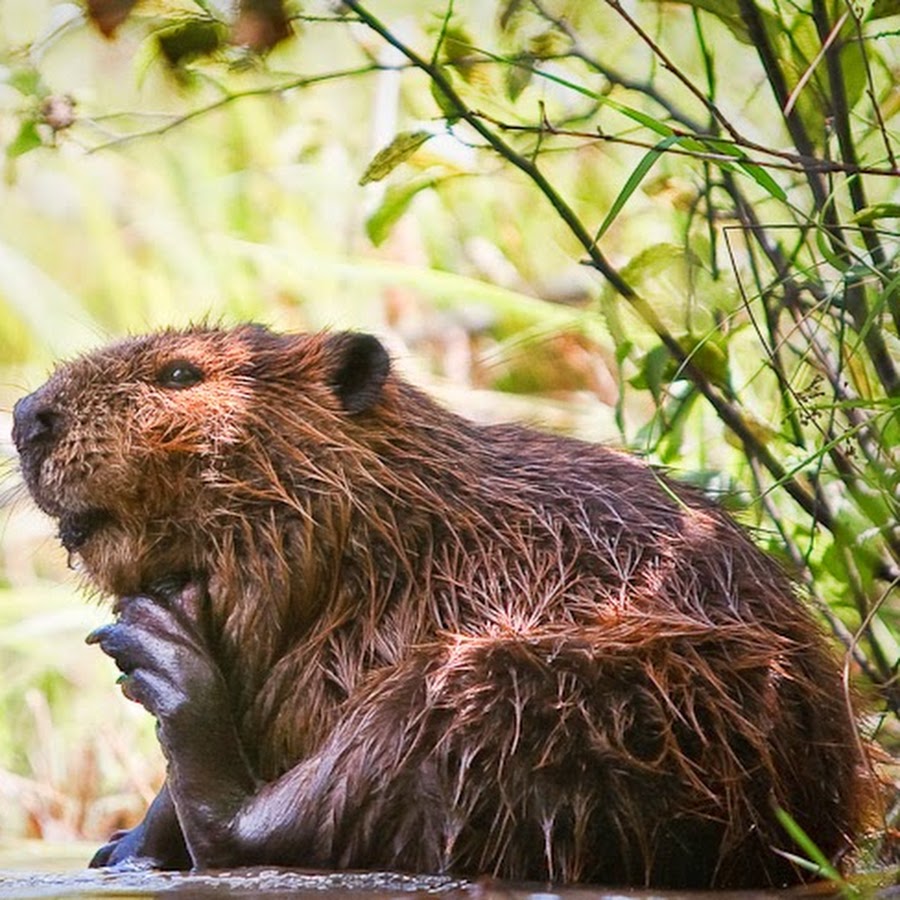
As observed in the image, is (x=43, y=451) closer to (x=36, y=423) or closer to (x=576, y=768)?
(x=36, y=423)

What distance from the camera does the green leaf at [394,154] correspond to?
2740 mm

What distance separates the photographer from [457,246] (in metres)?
6.15

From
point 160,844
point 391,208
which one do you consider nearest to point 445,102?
point 391,208

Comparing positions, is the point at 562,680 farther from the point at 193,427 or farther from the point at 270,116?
the point at 270,116

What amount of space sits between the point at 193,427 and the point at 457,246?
3.52 m

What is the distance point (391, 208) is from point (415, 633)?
791 mm

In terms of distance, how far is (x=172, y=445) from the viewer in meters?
2.69

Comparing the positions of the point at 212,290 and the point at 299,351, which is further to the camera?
the point at 212,290

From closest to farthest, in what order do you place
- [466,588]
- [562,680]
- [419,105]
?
1. [562,680]
2. [466,588]
3. [419,105]

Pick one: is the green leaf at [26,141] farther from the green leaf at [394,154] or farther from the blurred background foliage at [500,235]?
the green leaf at [394,154]

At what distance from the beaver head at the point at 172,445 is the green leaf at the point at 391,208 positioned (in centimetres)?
29

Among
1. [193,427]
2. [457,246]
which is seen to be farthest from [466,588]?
[457,246]

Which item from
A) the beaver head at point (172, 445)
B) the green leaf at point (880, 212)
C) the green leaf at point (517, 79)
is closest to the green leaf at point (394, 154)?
the green leaf at point (517, 79)

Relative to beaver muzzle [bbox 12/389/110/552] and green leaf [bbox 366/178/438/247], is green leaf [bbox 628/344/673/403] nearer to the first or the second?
green leaf [bbox 366/178/438/247]
